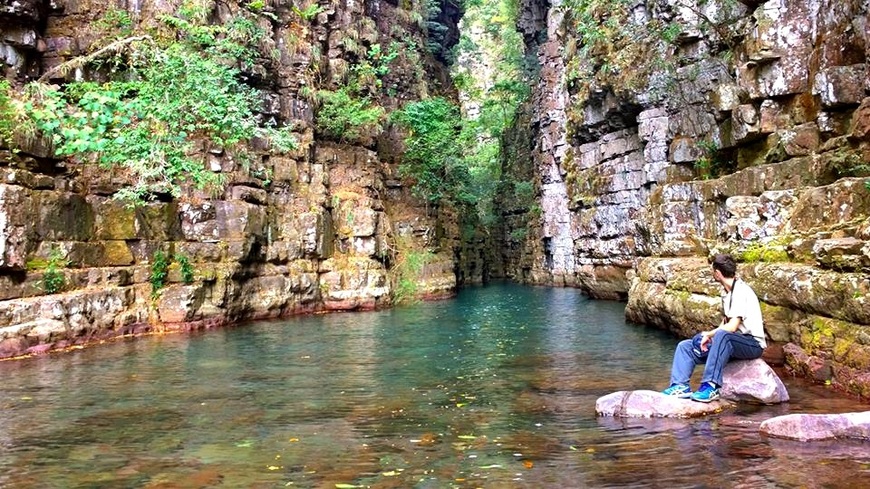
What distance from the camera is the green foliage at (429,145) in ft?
116

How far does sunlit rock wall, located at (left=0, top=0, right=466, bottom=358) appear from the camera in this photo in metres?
15.8

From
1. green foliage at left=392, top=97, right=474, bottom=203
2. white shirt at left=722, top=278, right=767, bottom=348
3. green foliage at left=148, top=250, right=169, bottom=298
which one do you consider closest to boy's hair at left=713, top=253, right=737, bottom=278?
white shirt at left=722, top=278, right=767, bottom=348

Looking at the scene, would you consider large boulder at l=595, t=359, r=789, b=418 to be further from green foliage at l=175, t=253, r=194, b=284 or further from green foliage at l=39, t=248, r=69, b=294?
green foliage at l=175, t=253, r=194, b=284

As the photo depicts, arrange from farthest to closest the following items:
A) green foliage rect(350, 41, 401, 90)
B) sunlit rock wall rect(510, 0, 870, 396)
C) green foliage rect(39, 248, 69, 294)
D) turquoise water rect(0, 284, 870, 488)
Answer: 1. green foliage rect(350, 41, 401, 90)
2. green foliage rect(39, 248, 69, 294)
3. sunlit rock wall rect(510, 0, 870, 396)
4. turquoise water rect(0, 284, 870, 488)

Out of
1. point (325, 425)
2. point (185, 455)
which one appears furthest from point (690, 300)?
point (185, 455)

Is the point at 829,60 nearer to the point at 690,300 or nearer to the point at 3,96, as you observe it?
the point at 690,300

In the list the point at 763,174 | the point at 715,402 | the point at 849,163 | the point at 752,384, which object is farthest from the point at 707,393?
the point at 763,174

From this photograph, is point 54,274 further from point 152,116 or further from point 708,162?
point 708,162

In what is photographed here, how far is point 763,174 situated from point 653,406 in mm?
8679

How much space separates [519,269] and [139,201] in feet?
129

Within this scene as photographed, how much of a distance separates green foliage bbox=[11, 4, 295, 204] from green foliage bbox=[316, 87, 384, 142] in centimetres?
773

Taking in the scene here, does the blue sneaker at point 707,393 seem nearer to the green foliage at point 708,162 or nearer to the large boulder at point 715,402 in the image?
the large boulder at point 715,402

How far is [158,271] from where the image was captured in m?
19.4

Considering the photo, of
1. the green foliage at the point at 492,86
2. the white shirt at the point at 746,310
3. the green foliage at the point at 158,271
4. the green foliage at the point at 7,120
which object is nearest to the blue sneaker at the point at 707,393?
the white shirt at the point at 746,310
